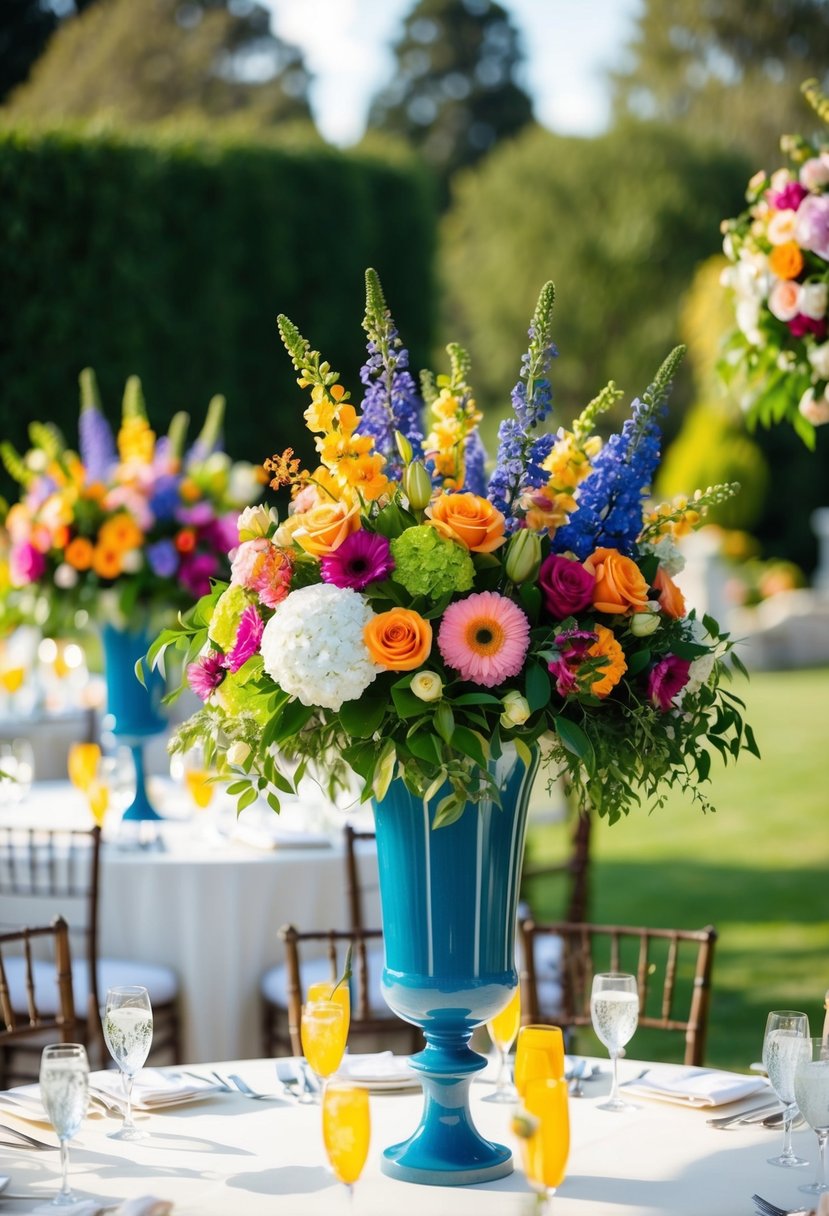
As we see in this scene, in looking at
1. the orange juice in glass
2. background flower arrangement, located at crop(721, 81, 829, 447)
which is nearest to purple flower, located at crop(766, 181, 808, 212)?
background flower arrangement, located at crop(721, 81, 829, 447)

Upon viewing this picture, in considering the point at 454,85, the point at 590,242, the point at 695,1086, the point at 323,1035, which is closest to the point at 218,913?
the point at 695,1086

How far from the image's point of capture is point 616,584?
2230 millimetres

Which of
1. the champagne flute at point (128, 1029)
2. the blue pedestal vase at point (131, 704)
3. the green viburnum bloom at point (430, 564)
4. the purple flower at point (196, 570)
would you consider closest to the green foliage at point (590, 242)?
the purple flower at point (196, 570)

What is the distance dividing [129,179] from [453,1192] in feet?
40.6

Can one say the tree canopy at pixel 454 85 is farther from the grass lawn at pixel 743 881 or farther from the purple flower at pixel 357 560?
the purple flower at pixel 357 560

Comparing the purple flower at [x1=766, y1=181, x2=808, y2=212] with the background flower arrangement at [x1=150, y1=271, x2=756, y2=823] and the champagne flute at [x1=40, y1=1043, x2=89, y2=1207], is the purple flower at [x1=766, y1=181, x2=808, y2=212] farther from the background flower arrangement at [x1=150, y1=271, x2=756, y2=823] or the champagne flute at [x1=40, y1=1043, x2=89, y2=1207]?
the champagne flute at [x1=40, y1=1043, x2=89, y2=1207]

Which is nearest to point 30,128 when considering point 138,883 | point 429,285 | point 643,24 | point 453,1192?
point 429,285

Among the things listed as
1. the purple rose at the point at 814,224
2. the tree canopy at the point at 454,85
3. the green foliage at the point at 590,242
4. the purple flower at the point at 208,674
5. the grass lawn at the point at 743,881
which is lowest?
the grass lawn at the point at 743,881

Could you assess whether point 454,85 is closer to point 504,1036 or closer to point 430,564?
point 504,1036

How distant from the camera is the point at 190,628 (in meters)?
2.45

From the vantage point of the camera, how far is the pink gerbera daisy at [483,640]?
7.07 feet

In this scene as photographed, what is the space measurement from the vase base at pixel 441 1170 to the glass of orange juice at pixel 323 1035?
163mm

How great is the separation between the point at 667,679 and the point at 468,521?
364mm

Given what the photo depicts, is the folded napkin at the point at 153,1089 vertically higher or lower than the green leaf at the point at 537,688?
lower
